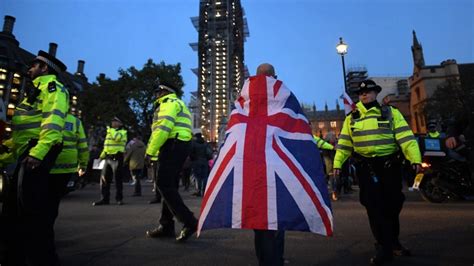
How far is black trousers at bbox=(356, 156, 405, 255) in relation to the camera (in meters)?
3.23

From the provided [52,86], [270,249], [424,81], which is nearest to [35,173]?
[52,86]

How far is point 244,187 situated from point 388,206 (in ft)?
6.54

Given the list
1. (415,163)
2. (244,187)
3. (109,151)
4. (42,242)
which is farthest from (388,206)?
(109,151)

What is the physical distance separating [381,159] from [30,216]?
3418 mm

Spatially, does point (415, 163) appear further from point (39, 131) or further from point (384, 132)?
point (39, 131)

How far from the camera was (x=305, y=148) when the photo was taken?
7.44ft

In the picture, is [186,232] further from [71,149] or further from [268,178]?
[268,178]

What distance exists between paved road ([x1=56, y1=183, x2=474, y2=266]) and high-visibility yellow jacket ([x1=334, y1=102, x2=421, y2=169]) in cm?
111

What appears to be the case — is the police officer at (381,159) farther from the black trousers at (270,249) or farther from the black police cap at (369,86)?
the black trousers at (270,249)

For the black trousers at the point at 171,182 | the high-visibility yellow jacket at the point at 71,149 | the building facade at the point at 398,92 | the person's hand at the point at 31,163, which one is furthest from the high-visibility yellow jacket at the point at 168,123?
the building facade at the point at 398,92

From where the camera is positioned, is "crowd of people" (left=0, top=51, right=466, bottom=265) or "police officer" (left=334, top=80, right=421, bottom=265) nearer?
"crowd of people" (left=0, top=51, right=466, bottom=265)

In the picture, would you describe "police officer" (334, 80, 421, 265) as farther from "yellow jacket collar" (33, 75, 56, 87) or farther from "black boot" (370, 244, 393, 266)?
"yellow jacket collar" (33, 75, 56, 87)

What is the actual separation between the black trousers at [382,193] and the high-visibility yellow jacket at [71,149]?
3.08 metres

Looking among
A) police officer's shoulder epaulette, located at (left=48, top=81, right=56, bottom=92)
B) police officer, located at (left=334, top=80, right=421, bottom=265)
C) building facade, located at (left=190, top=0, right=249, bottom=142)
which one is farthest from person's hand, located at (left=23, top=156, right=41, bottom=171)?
building facade, located at (left=190, top=0, right=249, bottom=142)
